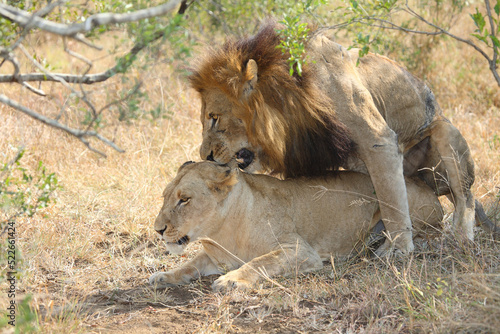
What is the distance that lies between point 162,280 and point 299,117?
4.45 ft

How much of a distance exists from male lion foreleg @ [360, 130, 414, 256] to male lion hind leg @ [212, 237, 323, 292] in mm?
529

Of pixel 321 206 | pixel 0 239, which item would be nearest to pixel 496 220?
pixel 321 206

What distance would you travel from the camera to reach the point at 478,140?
6.07 metres

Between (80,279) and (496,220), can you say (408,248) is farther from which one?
(80,279)

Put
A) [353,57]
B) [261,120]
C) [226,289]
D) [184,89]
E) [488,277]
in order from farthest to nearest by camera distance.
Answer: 1. [184,89]
2. [353,57]
3. [261,120]
4. [226,289]
5. [488,277]

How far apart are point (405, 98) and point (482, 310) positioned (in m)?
1.99

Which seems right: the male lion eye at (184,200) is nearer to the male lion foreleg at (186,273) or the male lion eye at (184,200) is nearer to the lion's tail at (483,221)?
the male lion foreleg at (186,273)

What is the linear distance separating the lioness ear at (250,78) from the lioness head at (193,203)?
0.48 m

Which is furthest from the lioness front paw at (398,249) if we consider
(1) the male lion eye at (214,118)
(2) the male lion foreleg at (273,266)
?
(1) the male lion eye at (214,118)

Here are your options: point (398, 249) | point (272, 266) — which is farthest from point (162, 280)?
point (398, 249)

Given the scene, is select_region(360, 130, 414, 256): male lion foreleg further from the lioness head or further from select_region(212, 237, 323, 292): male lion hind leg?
the lioness head

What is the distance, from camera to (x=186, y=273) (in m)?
3.89

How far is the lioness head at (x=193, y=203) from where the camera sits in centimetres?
361

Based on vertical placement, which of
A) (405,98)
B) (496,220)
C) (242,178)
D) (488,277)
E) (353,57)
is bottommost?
(496,220)
